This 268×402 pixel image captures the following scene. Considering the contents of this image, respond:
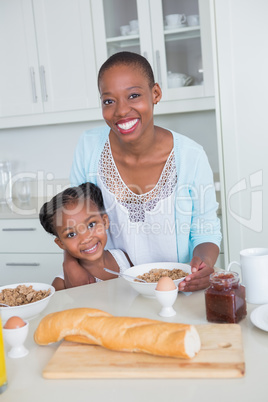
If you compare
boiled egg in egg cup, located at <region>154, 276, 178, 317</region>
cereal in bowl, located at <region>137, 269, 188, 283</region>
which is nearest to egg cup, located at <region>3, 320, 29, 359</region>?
boiled egg in egg cup, located at <region>154, 276, 178, 317</region>

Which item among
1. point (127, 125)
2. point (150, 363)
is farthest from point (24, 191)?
point (150, 363)

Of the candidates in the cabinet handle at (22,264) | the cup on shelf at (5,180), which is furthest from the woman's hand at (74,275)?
the cup on shelf at (5,180)

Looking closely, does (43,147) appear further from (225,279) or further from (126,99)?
(225,279)

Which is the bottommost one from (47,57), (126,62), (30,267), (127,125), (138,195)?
(30,267)

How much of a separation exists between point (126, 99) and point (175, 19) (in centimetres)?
136

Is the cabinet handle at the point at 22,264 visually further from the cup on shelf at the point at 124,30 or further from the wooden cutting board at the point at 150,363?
the wooden cutting board at the point at 150,363

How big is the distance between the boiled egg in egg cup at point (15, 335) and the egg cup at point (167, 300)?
12.7 inches

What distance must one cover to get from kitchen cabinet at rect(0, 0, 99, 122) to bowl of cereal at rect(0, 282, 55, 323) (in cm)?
176

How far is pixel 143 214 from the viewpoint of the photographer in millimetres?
1699

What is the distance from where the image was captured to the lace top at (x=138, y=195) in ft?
5.54

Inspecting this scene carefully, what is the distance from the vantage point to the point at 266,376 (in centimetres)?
86

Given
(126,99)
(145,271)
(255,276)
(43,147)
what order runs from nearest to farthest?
(255,276) → (145,271) → (126,99) → (43,147)

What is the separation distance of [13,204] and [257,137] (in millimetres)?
1553

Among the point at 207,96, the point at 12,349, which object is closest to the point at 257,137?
the point at 207,96
